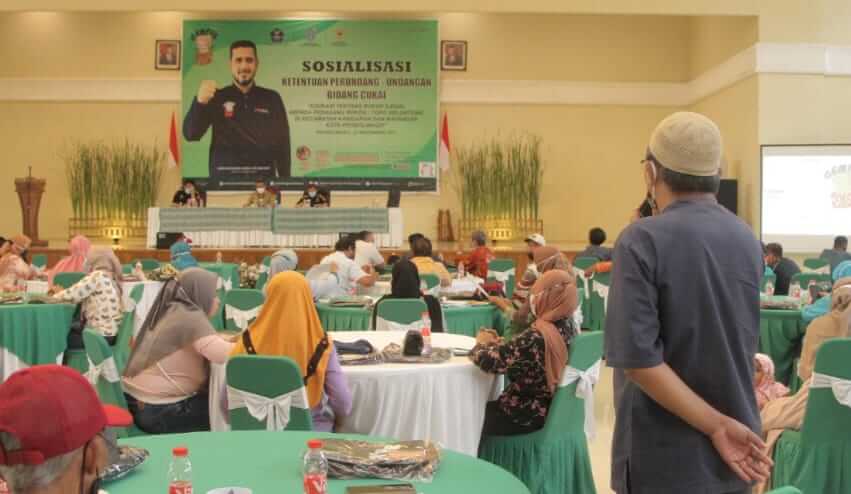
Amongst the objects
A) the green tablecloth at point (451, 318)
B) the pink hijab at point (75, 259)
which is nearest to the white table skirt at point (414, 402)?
the green tablecloth at point (451, 318)

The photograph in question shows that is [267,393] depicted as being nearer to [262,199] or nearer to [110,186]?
[262,199]

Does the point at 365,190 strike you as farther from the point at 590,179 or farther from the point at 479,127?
the point at 590,179

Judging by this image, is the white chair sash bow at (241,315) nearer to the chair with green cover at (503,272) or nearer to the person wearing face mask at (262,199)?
the chair with green cover at (503,272)

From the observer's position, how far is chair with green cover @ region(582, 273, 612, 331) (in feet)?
33.3

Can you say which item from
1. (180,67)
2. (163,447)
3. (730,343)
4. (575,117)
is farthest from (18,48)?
(730,343)

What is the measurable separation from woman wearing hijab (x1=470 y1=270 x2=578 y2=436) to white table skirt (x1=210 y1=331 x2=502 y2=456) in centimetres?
11

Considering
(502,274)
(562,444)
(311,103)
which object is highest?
(311,103)

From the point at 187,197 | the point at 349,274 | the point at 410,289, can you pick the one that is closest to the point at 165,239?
the point at 187,197

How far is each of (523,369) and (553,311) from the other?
27cm

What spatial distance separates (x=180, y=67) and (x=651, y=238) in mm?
15739

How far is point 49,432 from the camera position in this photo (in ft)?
4.72

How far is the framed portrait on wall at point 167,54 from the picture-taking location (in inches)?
661

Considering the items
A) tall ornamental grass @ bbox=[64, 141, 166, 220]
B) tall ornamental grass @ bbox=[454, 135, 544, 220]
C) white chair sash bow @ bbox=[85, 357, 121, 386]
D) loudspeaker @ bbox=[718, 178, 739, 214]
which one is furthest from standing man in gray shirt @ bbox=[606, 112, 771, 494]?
tall ornamental grass @ bbox=[64, 141, 166, 220]

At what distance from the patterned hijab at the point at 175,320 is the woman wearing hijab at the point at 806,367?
2439 millimetres
